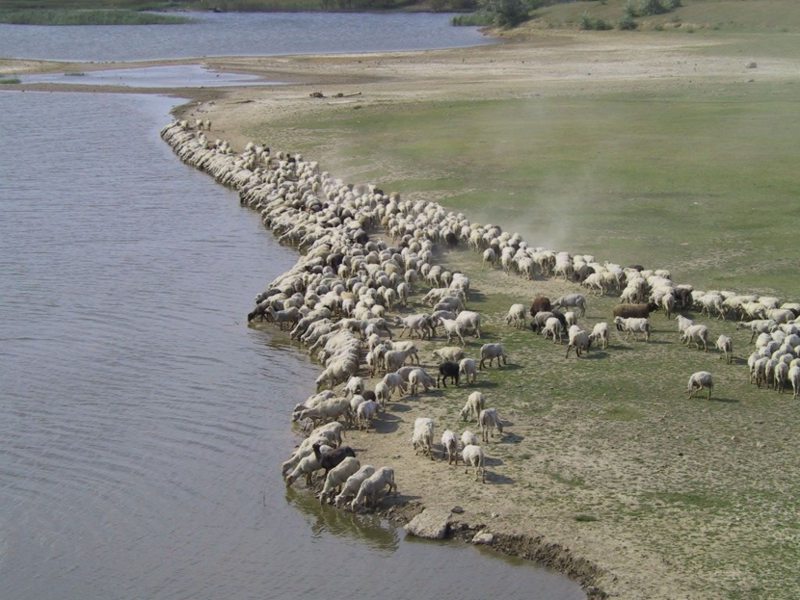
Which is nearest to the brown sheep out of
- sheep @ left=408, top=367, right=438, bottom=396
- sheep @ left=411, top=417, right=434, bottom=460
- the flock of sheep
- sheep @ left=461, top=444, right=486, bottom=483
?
the flock of sheep

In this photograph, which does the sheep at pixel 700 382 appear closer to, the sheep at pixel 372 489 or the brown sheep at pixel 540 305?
the brown sheep at pixel 540 305

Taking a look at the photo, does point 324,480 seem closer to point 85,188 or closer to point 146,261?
point 146,261

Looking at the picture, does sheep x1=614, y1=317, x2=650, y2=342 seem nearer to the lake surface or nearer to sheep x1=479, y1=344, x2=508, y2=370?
sheep x1=479, y1=344, x2=508, y2=370

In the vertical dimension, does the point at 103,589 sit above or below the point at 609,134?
below

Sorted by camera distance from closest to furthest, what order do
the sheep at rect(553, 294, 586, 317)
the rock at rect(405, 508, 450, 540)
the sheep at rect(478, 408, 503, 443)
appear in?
1. the rock at rect(405, 508, 450, 540)
2. the sheep at rect(478, 408, 503, 443)
3. the sheep at rect(553, 294, 586, 317)

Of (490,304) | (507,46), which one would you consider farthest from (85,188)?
(507,46)
